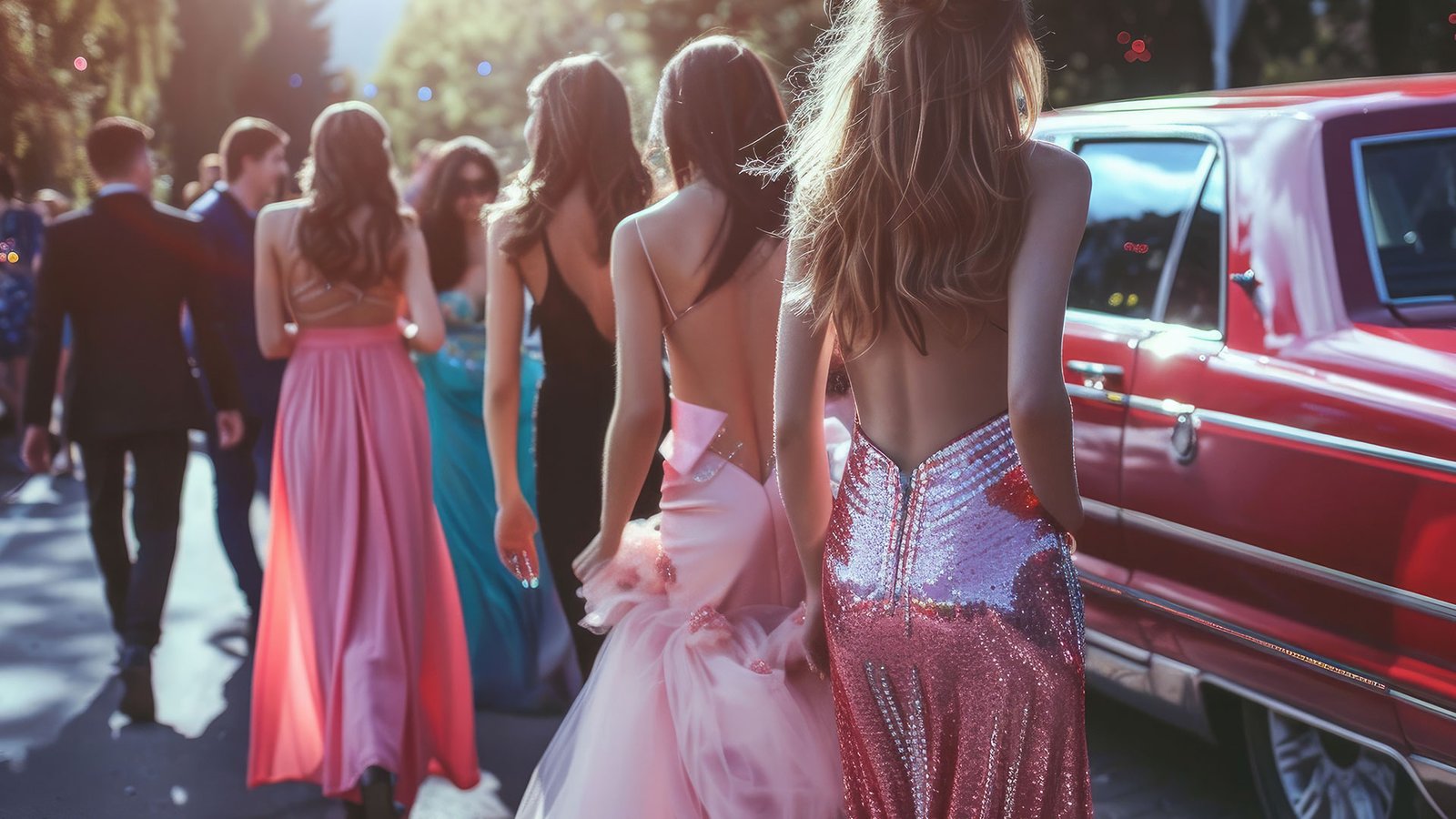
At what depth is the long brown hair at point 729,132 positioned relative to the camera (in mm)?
3133

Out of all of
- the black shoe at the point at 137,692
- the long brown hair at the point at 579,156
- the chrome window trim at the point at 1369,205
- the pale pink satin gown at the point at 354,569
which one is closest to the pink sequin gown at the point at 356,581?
the pale pink satin gown at the point at 354,569

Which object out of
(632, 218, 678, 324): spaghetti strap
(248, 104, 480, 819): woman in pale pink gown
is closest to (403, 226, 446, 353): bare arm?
(248, 104, 480, 819): woman in pale pink gown

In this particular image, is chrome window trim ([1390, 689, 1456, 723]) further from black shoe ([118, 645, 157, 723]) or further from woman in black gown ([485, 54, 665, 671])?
black shoe ([118, 645, 157, 723])

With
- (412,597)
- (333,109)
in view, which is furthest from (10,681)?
(333,109)

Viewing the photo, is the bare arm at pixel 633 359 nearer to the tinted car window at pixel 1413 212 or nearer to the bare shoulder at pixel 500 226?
the bare shoulder at pixel 500 226

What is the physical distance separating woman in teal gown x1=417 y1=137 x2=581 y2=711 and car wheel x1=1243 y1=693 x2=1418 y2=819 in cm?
280

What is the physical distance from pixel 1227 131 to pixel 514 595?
3.35 meters

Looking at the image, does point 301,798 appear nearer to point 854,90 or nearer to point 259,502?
point 854,90

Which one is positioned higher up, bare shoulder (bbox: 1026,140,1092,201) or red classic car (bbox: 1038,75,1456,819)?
bare shoulder (bbox: 1026,140,1092,201)

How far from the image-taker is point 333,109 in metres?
4.89

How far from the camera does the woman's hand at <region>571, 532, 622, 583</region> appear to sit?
3.17 metres

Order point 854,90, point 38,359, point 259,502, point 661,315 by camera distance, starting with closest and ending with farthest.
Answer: point 854,90 → point 661,315 → point 38,359 → point 259,502

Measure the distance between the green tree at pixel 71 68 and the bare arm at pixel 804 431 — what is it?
36.6 feet

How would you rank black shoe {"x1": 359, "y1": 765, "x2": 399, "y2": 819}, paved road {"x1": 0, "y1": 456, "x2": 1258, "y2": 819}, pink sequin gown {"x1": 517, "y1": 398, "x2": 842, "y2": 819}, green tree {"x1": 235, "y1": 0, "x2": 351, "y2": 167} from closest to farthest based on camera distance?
pink sequin gown {"x1": 517, "y1": 398, "x2": 842, "y2": 819}, black shoe {"x1": 359, "y1": 765, "x2": 399, "y2": 819}, paved road {"x1": 0, "y1": 456, "x2": 1258, "y2": 819}, green tree {"x1": 235, "y1": 0, "x2": 351, "y2": 167}
